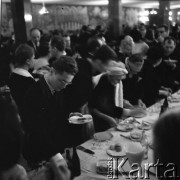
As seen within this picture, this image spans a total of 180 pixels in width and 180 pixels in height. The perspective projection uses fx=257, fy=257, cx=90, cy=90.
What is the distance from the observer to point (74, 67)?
2.19 m

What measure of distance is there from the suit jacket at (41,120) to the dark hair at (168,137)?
1.06 meters

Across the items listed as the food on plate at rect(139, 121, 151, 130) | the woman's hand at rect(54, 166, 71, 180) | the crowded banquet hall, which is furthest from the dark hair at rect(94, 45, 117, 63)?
the woman's hand at rect(54, 166, 71, 180)

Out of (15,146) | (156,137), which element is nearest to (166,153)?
(156,137)

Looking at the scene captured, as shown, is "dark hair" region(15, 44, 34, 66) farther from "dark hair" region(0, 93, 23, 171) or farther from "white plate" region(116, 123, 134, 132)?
"dark hair" region(0, 93, 23, 171)

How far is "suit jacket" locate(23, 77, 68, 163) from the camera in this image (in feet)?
6.44

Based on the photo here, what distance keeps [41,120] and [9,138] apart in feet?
4.02

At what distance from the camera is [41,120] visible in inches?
83.4

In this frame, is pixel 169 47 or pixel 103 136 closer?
pixel 103 136

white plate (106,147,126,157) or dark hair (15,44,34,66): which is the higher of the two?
dark hair (15,44,34,66)

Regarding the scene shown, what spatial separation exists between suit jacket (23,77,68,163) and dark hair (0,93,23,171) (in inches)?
35.0

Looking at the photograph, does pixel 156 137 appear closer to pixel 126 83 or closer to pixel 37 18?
pixel 126 83

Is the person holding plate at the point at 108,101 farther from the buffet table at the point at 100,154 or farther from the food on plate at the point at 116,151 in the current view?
the food on plate at the point at 116,151

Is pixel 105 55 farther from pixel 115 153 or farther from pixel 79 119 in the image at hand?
pixel 115 153

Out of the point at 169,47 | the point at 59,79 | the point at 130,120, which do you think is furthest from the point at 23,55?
the point at 169,47
